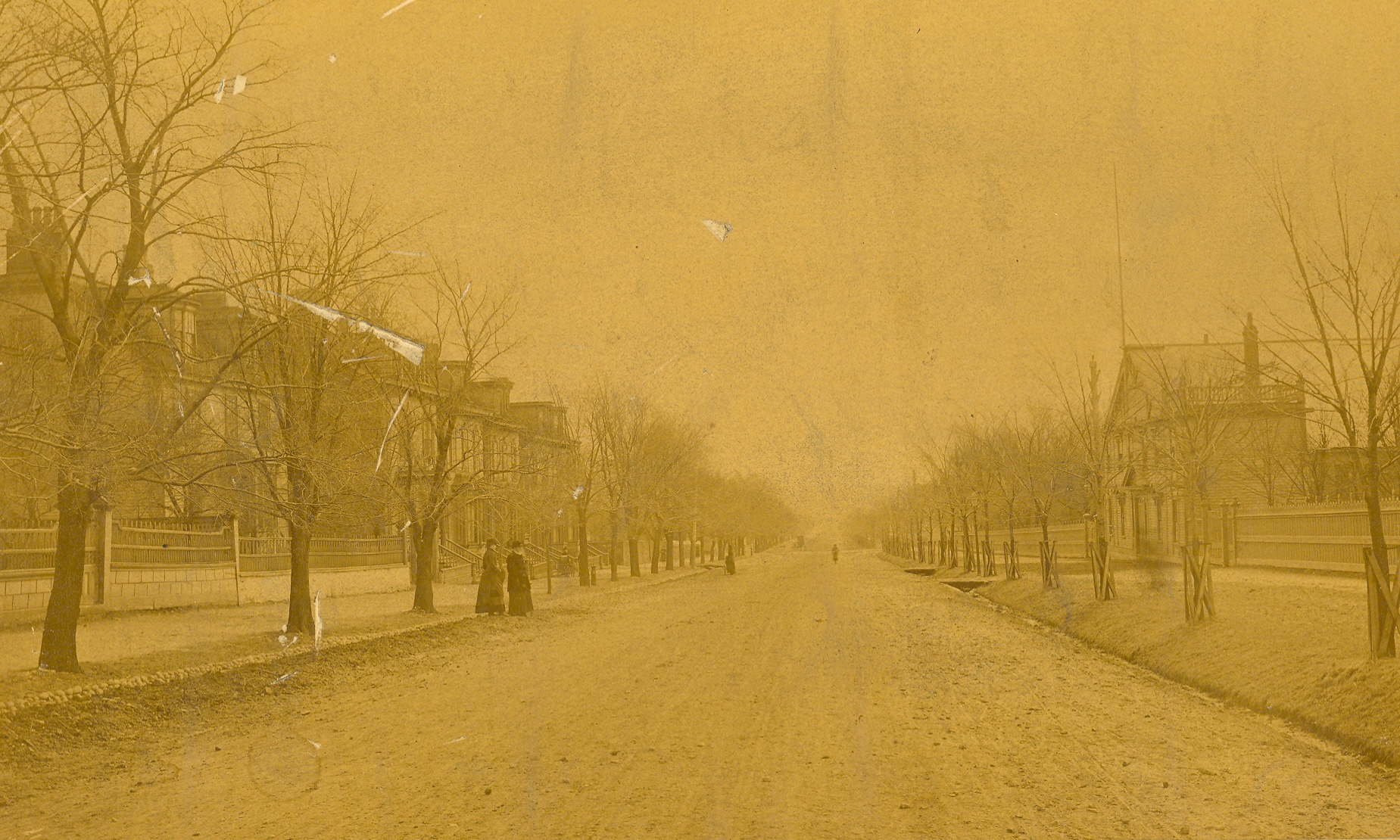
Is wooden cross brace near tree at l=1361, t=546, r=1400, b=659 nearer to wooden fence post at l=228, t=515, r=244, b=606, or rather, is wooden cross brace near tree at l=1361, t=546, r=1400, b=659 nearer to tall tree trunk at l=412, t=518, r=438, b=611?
tall tree trunk at l=412, t=518, r=438, b=611

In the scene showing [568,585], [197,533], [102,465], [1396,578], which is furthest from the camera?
[568,585]

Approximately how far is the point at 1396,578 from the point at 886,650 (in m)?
8.06

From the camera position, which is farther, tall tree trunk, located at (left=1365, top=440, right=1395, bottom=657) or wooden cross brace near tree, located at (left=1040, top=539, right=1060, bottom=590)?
wooden cross brace near tree, located at (left=1040, top=539, right=1060, bottom=590)

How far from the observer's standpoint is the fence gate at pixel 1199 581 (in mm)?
A: 17078

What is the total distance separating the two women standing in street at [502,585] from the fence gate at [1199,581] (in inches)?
556

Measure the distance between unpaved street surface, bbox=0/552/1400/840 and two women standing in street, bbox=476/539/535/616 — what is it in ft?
30.9

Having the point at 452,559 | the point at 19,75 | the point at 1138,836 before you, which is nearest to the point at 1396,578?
the point at 1138,836

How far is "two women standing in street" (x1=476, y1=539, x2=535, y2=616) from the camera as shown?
26.1 meters

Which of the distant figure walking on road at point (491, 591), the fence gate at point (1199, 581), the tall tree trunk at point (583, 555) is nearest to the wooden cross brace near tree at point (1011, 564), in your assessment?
the tall tree trunk at point (583, 555)

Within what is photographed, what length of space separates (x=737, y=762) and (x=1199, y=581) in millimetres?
10725

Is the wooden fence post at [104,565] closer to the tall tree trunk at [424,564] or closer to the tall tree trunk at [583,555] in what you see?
the tall tree trunk at [424,564]

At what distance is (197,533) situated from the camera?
26.5 meters

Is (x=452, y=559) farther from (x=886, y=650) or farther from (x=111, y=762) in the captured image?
(x=111, y=762)

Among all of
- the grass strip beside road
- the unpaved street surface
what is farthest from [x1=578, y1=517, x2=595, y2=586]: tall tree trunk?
the unpaved street surface
